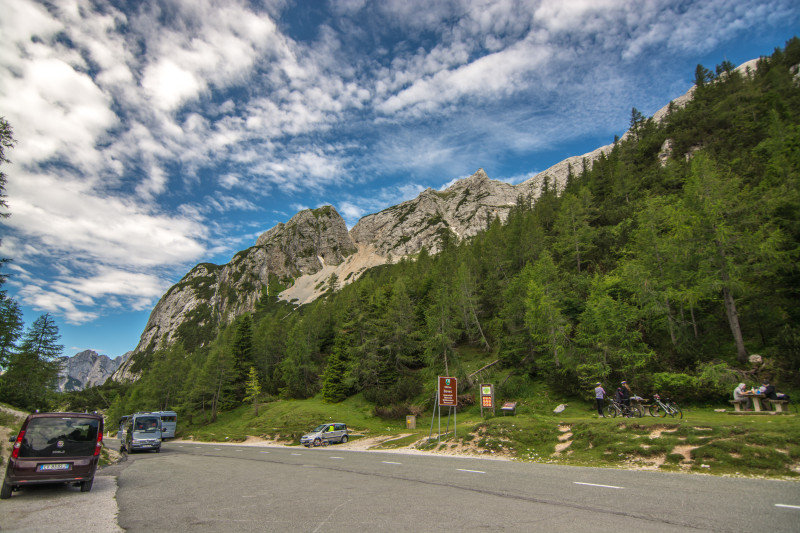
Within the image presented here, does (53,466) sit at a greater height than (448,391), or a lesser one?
lesser

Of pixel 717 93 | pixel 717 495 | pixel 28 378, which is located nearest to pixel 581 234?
pixel 717 495

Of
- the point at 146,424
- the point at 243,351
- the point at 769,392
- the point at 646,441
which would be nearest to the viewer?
the point at 646,441

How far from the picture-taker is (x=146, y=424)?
3322 centimetres

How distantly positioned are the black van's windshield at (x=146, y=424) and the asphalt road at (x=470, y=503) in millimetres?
25883

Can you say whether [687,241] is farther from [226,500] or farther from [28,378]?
[28,378]

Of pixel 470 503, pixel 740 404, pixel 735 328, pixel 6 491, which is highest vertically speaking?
pixel 735 328

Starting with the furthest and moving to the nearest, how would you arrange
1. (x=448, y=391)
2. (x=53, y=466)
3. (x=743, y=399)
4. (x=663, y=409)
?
(x=448, y=391)
(x=663, y=409)
(x=743, y=399)
(x=53, y=466)

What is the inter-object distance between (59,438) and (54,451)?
34cm

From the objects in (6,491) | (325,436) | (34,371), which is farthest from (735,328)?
(34,371)

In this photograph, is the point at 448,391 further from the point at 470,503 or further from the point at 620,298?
the point at 620,298

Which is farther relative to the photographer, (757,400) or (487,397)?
(487,397)

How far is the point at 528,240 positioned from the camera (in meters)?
50.2

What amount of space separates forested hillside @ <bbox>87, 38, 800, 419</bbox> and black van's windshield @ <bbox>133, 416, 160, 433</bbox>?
19.4m

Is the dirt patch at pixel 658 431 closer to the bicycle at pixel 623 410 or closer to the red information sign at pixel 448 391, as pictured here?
the bicycle at pixel 623 410
